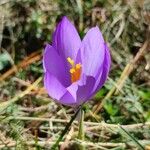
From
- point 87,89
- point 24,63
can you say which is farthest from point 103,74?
point 24,63

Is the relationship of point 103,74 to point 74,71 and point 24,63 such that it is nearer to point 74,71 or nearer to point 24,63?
point 74,71

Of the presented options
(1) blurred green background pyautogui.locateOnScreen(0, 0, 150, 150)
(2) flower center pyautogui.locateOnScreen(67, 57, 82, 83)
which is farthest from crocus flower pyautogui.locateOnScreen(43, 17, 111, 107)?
(1) blurred green background pyautogui.locateOnScreen(0, 0, 150, 150)

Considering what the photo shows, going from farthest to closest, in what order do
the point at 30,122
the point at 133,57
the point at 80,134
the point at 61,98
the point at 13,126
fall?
the point at 133,57
the point at 30,122
the point at 13,126
the point at 80,134
the point at 61,98

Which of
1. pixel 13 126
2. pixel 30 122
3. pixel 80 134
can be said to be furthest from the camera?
pixel 30 122

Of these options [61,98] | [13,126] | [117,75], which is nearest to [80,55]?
[61,98]

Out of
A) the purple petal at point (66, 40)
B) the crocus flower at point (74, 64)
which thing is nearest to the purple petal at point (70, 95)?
the crocus flower at point (74, 64)

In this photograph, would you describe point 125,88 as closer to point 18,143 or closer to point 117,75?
point 117,75

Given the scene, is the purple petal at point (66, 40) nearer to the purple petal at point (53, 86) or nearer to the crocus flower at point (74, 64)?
the crocus flower at point (74, 64)

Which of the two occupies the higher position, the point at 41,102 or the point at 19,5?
the point at 19,5
